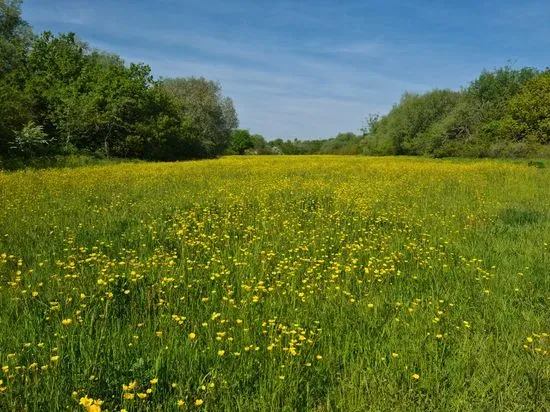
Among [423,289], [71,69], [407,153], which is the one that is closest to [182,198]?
[423,289]

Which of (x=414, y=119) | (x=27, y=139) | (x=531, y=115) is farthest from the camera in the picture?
(x=414, y=119)

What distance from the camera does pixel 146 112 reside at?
133 ft

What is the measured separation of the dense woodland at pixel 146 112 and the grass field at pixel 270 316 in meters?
21.9

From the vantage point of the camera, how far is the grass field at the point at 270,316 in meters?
2.88

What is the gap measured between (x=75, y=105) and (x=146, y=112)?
8783mm

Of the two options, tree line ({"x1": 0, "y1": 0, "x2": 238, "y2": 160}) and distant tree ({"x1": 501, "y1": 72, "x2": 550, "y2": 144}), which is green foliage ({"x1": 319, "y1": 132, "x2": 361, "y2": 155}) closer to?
distant tree ({"x1": 501, "y1": 72, "x2": 550, "y2": 144})

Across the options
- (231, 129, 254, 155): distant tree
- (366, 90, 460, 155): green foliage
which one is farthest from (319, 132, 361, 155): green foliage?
(231, 129, 254, 155): distant tree

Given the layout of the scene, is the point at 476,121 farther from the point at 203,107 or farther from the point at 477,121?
the point at 203,107

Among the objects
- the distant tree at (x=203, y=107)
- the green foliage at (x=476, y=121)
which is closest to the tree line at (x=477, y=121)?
the green foliage at (x=476, y=121)

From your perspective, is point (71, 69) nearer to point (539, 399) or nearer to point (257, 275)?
point (257, 275)

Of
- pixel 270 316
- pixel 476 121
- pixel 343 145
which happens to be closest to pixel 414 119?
pixel 476 121

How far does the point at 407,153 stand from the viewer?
6569 centimetres

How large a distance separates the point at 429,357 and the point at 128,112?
→ 38.2 m

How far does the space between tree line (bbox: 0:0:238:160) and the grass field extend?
21.8 metres
